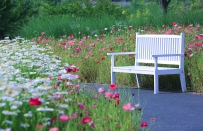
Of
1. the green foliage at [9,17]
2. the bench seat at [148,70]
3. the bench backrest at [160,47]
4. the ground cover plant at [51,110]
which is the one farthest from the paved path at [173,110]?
the green foliage at [9,17]

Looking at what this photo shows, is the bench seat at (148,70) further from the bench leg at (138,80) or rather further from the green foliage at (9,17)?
the green foliage at (9,17)

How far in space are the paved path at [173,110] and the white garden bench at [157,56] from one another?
41 centimetres

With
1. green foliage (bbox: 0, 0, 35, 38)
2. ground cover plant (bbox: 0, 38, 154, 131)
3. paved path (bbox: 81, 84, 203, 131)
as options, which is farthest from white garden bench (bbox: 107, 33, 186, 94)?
green foliage (bbox: 0, 0, 35, 38)

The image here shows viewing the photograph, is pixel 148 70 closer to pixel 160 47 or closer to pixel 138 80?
pixel 138 80

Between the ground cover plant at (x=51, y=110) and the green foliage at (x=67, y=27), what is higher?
the green foliage at (x=67, y=27)

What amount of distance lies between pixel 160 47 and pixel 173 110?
335 cm

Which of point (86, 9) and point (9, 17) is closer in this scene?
point (9, 17)

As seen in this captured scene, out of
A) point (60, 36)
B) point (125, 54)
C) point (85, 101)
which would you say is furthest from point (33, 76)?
point (60, 36)

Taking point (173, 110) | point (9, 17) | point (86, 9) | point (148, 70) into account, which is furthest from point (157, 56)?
point (9, 17)

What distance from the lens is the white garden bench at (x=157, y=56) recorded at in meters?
10.9

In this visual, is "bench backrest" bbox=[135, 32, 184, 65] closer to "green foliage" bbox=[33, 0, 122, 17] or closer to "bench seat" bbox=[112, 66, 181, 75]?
"bench seat" bbox=[112, 66, 181, 75]

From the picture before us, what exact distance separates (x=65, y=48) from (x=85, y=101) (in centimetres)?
826

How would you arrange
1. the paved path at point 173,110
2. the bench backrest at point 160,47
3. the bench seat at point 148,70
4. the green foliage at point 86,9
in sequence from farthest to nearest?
the green foliage at point 86,9 < the bench backrest at point 160,47 < the bench seat at point 148,70 < the paved path at point 173,110

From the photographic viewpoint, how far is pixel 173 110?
28.8 ft
